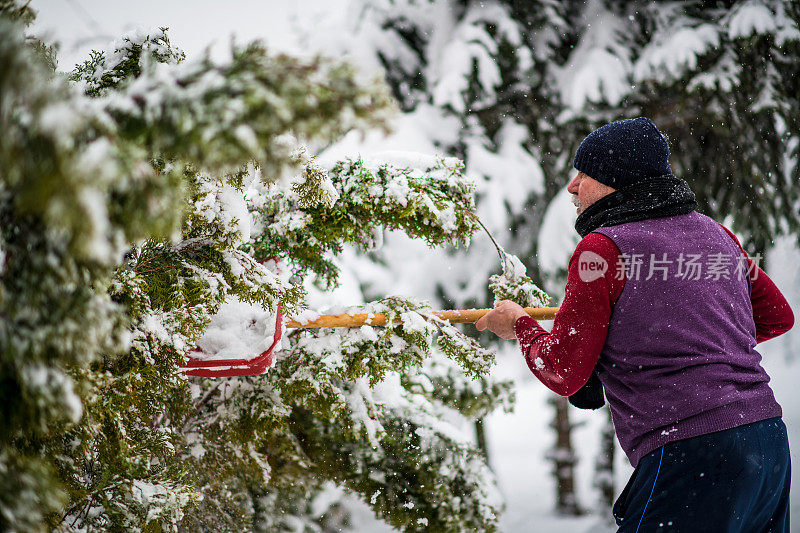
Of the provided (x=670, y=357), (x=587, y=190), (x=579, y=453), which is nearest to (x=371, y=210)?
(x=587, y=190)

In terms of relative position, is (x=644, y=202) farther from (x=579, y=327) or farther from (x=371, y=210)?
(x=371, y=210)

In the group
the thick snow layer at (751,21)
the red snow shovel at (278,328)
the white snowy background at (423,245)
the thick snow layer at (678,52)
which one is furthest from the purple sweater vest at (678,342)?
the thick snow layer at (751,21)

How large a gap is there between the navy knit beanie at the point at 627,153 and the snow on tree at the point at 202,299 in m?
0.60

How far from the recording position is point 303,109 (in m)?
0.89

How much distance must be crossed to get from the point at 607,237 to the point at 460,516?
186cm

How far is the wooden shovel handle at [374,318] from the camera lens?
2189mm

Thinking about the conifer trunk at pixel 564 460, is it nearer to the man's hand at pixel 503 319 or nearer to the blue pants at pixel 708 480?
the man's hand at pixel 503 319

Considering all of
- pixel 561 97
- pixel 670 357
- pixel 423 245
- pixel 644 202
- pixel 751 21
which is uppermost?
pixel 561 97

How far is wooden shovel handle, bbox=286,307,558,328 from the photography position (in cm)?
219

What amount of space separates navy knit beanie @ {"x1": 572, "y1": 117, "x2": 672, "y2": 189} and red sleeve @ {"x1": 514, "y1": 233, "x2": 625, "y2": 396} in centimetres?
27

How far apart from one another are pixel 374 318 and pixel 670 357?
103cm

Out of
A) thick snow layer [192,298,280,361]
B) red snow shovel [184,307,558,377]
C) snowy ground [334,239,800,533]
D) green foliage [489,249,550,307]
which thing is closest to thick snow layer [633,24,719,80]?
snowy ground [334,239,800,533]

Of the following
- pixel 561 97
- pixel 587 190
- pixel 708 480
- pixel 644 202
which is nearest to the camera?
pixel 708 480

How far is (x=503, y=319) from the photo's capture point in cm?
205
